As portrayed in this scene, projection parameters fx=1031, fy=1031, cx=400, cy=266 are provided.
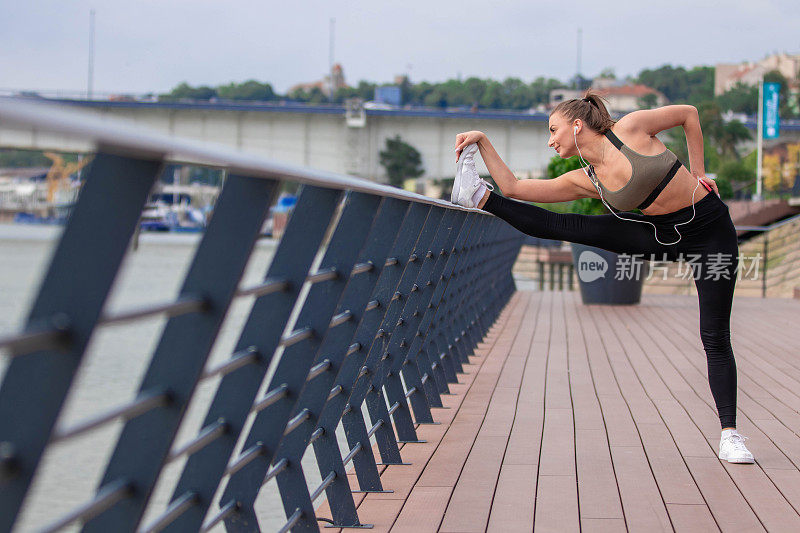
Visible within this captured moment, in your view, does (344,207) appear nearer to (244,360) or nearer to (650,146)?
(244,360)

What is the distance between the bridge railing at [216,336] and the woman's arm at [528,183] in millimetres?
331

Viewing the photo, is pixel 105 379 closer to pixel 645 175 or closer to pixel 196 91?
pixel 645 175

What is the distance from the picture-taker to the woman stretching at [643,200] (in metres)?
4.23

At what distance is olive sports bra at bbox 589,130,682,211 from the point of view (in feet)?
13.7

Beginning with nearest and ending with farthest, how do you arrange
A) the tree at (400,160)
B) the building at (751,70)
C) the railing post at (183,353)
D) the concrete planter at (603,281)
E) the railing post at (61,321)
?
the railing post at (61,321) → the railing post at (183,353) → the concrete planter at (603,281) → the tree at (400,160) → the building at (751,70)

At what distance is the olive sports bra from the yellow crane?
296cm

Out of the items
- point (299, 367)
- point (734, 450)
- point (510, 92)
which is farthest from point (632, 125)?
point (510, 92)

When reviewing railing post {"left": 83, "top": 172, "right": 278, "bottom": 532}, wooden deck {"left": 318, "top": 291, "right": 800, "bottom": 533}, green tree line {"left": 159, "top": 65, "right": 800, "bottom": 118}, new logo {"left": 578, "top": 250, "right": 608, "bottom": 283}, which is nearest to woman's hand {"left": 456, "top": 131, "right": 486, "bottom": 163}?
wooden deck {"left": 318, "top": 291, "right": 800, "bottom": 533}

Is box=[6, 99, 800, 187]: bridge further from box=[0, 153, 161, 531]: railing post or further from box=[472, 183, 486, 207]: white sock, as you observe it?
box=[0, 153, 161, 531]: railing post

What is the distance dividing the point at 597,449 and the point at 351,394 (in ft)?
4.99

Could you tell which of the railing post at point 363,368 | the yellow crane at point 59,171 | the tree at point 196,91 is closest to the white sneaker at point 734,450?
the railing post at point 363,368

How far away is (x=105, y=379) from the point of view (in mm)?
18609

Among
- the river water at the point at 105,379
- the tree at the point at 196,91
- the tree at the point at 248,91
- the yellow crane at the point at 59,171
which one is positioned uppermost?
the tree at the point at 248,91

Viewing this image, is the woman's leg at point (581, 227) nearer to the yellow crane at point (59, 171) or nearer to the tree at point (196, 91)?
the yellow crane at point (59, 171)
